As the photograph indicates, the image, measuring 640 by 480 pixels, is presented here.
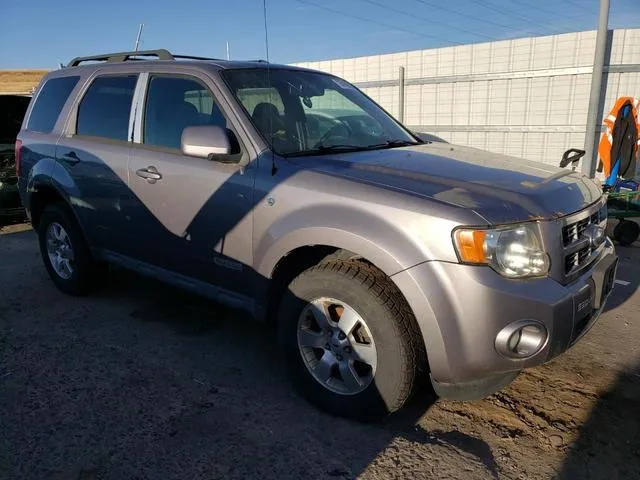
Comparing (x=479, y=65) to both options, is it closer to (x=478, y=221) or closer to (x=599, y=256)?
(x=599, y=256)

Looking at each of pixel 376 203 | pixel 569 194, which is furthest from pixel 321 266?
pixel 569 194

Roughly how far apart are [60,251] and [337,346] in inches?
122

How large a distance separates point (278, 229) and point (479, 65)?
9.03 meters

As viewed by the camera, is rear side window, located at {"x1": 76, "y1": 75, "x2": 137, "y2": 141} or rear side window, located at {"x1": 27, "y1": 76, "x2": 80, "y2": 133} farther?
rear side window, located at {"x1": 27, "y1": 76, "x2": 80, "y2": 133}

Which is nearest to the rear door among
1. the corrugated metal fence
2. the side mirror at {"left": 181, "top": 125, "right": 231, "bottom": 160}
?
the side mirror at {"left": 181, "top": 125, "right": 231, "bottom": 160}

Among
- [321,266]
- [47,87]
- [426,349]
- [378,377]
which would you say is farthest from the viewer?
[47,87]

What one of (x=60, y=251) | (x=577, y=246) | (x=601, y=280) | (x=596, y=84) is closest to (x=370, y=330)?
(x=577, y=246)

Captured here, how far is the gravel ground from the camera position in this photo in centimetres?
254

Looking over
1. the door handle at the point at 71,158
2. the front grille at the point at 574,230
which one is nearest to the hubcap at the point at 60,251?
the door handle at the point at 71,158

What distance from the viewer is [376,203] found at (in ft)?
8.50

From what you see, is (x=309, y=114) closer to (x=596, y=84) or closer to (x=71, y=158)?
(x=71, y=158)

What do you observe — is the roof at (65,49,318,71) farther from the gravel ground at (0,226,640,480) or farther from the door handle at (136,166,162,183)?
the gravel ground at (0,226,640,480)

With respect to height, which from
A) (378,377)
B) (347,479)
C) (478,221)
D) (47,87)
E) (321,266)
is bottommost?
(347,479)

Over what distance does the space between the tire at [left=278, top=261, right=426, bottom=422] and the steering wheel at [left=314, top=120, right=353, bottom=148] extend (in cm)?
97
